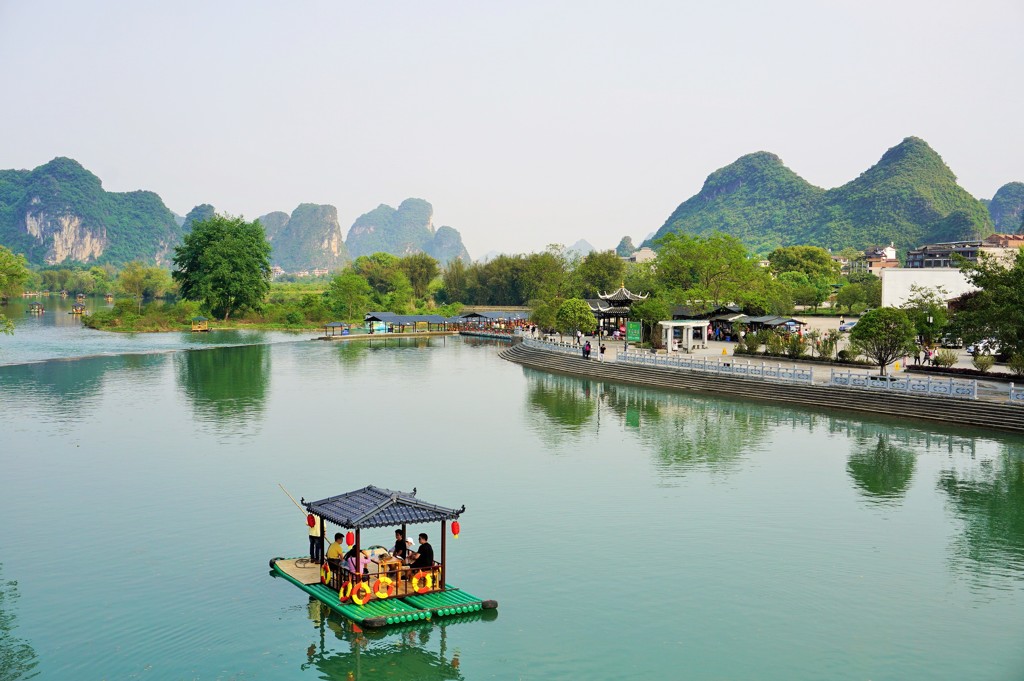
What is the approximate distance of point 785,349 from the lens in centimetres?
4641

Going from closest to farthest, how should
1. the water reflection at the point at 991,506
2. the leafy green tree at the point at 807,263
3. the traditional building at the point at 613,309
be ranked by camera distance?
the water reflection at the point at 991,506, the traditional building at the point at 613,309, the leafy green tree at the point at 807,263

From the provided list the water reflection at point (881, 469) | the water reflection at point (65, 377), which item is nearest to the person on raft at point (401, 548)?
the water reflection at point (881, 469)

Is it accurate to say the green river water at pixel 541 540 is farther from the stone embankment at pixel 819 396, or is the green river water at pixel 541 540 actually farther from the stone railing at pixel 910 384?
the stone railing at pixel 910 384

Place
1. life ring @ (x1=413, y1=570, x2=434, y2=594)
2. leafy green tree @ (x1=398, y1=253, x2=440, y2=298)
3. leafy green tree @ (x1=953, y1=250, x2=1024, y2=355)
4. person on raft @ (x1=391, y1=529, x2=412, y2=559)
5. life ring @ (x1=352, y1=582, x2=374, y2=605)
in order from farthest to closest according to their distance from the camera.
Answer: leafy green tree @ (x1=398, y1=253, x2=440, y2=298), leafy green tree @ (x1=953, y1=250, x2=1024, y2=355), person on raft @ (x1=391, y1=529, x2=412, y2=559), life ring @ (x1=413, y1=570, x2=434, y2=594), life ring @ (x1=352, y1=582, x2=374, y2=605)

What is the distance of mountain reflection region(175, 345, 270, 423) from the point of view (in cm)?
3503

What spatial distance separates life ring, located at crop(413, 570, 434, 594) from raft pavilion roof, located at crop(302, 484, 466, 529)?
0.84 meters

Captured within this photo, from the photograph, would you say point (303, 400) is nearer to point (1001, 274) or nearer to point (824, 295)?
point (1001, 274)

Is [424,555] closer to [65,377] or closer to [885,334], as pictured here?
[885,334]

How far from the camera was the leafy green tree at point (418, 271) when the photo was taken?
119 metres

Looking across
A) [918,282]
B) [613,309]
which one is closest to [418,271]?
[613,309]

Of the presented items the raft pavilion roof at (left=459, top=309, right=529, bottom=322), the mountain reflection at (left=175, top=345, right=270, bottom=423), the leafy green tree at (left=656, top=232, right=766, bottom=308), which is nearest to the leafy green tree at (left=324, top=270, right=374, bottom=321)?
the raft pavilion roof at (left=459, top=309, right=529, bottom=322)

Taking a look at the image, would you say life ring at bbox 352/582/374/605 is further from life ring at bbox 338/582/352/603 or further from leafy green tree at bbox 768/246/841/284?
leafy green tree at bbox 768/246/841/284

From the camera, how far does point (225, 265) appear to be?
8894cm

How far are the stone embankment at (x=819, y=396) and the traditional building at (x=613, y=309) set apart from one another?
13588mm
